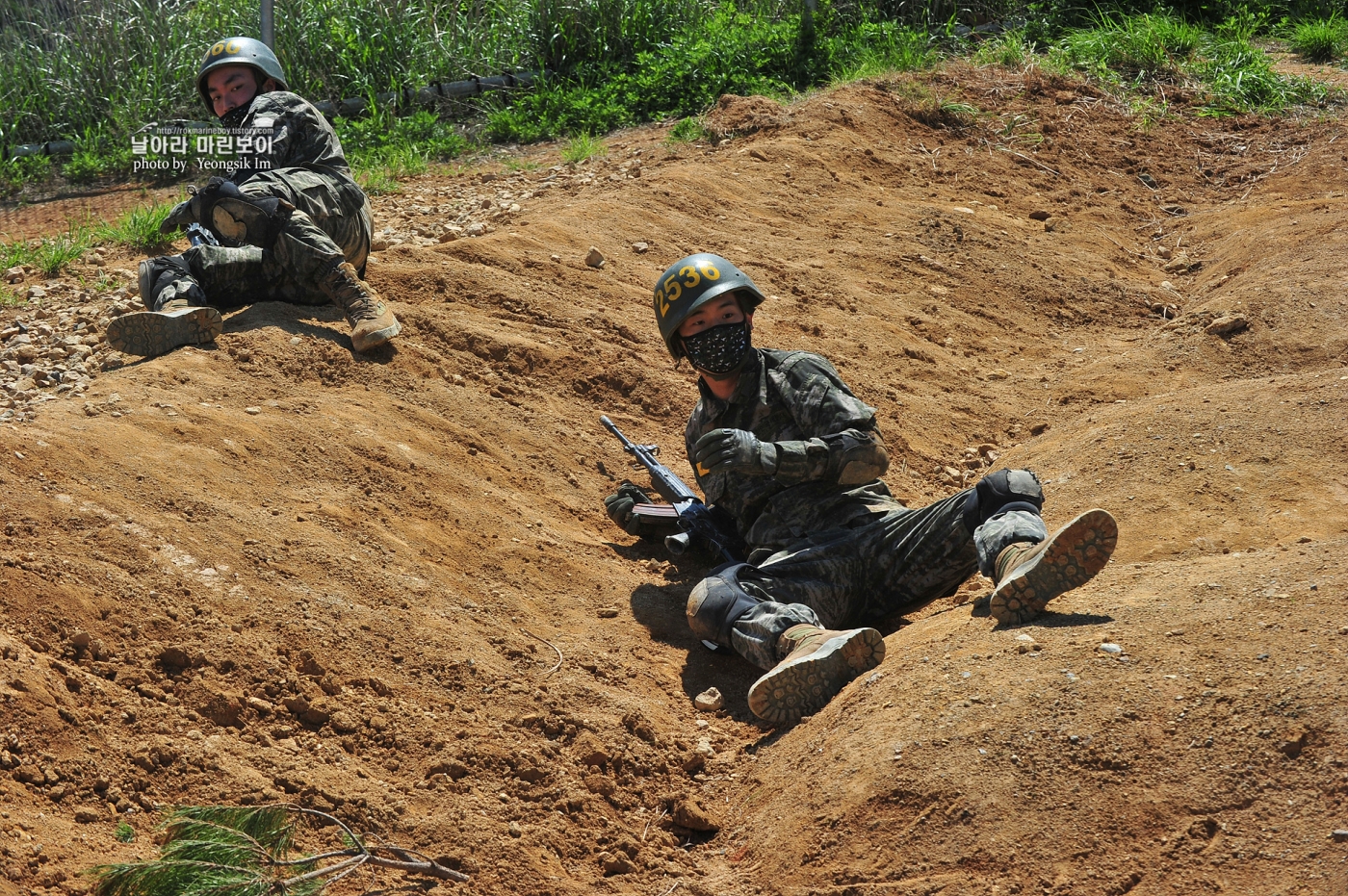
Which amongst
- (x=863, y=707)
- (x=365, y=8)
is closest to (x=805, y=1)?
(x=365, y=8)

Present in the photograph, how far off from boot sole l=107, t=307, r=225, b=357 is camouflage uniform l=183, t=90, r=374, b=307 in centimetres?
48

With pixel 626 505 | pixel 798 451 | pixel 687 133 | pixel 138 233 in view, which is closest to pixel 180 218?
pixel 138 233

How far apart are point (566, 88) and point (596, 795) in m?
8.46

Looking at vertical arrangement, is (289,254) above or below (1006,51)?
below

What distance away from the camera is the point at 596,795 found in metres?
3.57

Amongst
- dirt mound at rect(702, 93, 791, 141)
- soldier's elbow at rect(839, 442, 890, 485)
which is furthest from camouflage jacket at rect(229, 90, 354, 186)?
dirt mound at rect(702, 93, 791, 141)

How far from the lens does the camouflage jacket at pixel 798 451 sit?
14.1 ft

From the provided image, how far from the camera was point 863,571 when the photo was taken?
4.42 meters

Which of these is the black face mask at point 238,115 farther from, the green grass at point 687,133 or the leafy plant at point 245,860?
the leafy plant at point 245,860

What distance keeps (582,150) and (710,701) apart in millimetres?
6438

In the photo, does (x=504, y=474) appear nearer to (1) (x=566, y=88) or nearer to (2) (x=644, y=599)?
(2) (x=644, y=599)

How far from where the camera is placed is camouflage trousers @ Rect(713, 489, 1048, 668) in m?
4.20

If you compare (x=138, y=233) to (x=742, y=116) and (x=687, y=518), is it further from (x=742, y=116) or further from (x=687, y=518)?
(x=742, y=116)

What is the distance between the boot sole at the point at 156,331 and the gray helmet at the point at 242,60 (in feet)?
5.41
